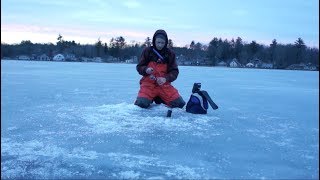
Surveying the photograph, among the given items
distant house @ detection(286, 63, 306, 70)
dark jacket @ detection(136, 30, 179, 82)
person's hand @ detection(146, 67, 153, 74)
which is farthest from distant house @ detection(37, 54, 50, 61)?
person's hand @ detection(146, 67, 153, 74)

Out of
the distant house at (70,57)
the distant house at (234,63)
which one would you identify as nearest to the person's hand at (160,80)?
the distant house at (234,63)

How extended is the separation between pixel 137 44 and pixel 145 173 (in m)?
54.3

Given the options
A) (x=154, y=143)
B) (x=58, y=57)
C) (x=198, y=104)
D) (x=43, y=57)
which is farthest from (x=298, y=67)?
(x=58, y=57)

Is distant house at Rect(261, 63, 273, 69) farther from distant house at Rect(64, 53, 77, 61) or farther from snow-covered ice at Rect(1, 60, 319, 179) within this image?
snow-covered ice at Rect(1, 60, 319, 179)

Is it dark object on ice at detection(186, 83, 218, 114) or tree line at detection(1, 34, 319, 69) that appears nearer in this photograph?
dark object on ice at detection(186, 83, 218, 114)

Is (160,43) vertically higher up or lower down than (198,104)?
higher up

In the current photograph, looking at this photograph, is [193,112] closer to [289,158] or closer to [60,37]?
[289,158]

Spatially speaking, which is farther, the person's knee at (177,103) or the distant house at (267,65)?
the distant house at (267,65)

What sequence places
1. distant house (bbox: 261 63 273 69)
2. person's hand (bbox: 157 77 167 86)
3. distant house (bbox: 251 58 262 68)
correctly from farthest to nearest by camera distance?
distant house (bbox: 251 58 262 68) → distant house (bbox: 261 63 273 69) → person's hand (bbox: 157 77 167 86)

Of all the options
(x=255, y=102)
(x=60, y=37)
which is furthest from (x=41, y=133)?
(x=60, y=37)

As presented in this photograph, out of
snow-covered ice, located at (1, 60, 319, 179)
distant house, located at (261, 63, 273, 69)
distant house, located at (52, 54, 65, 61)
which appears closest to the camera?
snow-covered ice, located at (1, 60, 319, 179)

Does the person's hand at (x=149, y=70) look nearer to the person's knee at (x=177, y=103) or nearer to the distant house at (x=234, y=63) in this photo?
the person's knee at (x=177, y=103)

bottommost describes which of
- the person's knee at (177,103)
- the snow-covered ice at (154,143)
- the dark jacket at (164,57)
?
the snow-covered ice at (154,143)

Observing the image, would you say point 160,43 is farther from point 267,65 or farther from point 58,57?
point 58,57
